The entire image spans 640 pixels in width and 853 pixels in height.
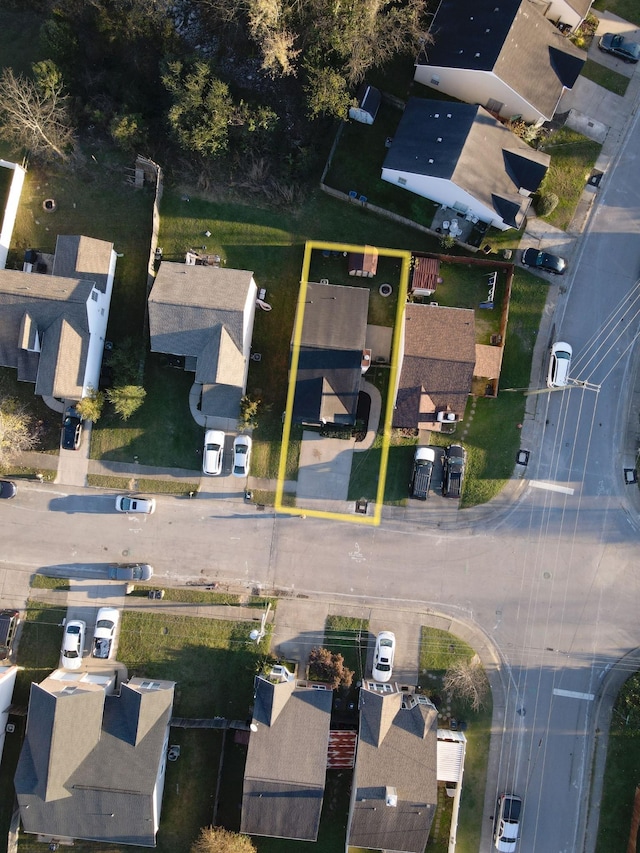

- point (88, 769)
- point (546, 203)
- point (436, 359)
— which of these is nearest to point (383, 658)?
point (88, 769)

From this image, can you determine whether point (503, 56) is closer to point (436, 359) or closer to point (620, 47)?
point (620, 47)

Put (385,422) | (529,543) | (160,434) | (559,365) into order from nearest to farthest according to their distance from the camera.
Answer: (559,365)
(529,543)
(385,422)
(160,434)

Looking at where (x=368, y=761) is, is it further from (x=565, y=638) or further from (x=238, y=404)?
(x=238, y=404)

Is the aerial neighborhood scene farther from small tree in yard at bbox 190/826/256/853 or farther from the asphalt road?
small tree in yard at bbox 190/826/256/853

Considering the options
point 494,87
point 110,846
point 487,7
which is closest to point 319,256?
point 494,87

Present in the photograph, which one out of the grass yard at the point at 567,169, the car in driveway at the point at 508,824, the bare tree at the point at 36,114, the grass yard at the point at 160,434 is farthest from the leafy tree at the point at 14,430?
the car in driveway at the point at 508,824

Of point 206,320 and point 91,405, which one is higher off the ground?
point 206,320
